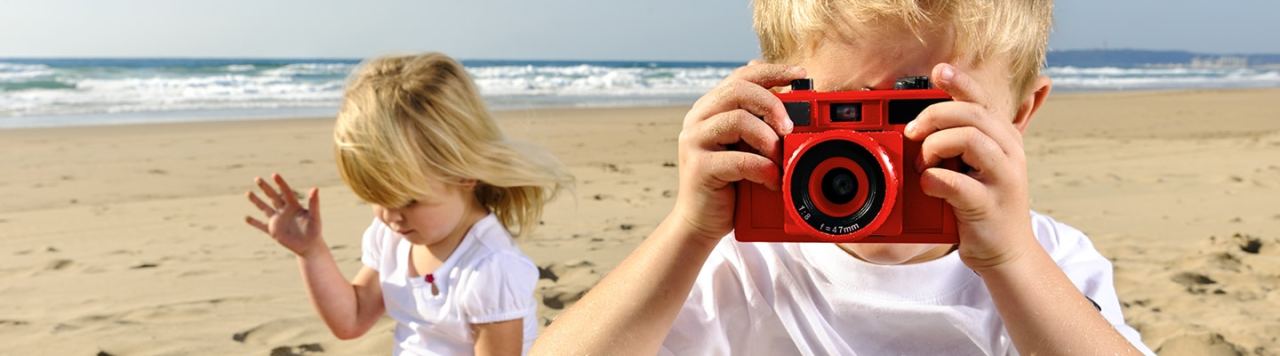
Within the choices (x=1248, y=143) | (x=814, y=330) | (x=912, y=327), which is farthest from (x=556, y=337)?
(x=1248, y=143)

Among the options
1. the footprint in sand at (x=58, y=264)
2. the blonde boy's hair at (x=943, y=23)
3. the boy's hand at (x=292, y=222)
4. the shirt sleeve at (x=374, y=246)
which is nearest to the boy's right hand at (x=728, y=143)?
the blonde boy's hair at (x=943, y=23)

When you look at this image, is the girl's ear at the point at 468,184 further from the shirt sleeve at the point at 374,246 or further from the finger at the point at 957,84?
the finger at the point at 957,84

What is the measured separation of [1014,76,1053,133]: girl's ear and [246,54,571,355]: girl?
1.31 metres

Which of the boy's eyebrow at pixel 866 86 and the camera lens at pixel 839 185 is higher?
the boy's eyebrow at pixel 866 86

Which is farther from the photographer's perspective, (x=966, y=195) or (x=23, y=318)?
(x=23, y=318)

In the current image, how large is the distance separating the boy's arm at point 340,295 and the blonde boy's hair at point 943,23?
1.52 m

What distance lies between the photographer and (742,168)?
4.06 feet

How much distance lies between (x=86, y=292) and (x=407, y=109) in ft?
7.86

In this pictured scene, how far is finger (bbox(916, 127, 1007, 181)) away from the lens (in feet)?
3.83

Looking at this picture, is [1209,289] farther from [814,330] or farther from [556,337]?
[556,337]

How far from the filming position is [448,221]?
260cm

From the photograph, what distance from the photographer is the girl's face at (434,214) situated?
252 centimetres

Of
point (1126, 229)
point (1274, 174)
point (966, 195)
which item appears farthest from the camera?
point (1274, 174)

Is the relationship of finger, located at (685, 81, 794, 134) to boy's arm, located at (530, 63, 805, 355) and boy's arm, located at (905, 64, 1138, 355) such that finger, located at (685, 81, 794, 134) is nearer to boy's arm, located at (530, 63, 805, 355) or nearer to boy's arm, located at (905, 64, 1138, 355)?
boy's arm, located at (530, 63, 805, 355)
